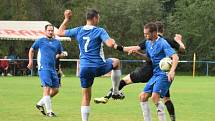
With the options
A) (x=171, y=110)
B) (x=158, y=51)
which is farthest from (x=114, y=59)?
(x=171, y=110)

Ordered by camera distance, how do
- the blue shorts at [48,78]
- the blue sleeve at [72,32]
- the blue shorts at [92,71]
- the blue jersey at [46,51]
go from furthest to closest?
the blue jersey at [46,51] < the blue shorts at [48,78] < the blue sleeve at [72,32] < the blue shorts at [92,71]

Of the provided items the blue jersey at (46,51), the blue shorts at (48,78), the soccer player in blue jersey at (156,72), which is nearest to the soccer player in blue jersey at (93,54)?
the soccer player in blue jersey at (156,72)

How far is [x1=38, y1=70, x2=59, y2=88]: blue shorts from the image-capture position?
14859 mm

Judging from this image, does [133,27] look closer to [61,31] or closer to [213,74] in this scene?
[213,74]

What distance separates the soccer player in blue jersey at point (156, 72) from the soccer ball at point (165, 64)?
0.35 ft

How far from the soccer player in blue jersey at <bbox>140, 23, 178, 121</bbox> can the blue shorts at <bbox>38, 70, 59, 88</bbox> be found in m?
3.78

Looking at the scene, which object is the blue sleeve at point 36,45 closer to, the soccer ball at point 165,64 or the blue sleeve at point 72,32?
the blue sleeve at point 72,32

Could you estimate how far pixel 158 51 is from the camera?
1152 cm

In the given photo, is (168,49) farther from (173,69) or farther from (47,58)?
(47,58)

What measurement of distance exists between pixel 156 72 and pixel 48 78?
405 centimetres

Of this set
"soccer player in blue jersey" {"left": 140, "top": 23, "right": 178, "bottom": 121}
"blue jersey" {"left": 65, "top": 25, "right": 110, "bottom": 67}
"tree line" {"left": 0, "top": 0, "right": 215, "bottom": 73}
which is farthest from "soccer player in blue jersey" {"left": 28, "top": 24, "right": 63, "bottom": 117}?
"tree line" {"left": 0, "top": 0, "right": 215, "bottom": 73}

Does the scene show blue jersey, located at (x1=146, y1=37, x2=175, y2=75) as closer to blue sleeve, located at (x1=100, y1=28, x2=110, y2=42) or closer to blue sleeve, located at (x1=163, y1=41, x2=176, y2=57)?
blue sleeve, located at (x1=163, y1=41, x2=176, y2=57)

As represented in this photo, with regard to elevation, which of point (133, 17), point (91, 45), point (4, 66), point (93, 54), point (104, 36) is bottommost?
point (4, 66)

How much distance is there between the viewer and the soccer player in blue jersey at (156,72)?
445 inches
